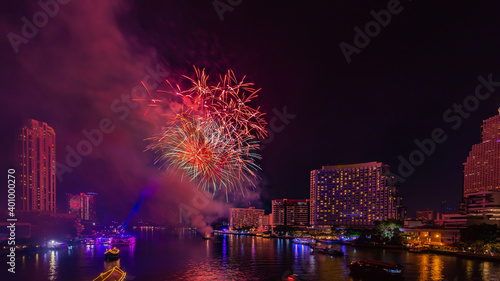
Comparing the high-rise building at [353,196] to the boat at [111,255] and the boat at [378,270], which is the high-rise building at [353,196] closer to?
the boat at [378,270]

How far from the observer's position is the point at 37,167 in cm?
10744

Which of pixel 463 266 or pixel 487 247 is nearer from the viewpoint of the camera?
pixel 463 266

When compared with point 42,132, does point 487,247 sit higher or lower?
lower

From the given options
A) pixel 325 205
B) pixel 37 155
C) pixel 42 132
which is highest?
pixel 42 132

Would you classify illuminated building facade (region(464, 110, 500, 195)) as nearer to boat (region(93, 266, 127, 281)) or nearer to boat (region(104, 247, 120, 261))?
boat (region(104, 247, 120, 261))

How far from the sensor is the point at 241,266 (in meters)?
41.1

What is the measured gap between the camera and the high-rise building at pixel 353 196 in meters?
121

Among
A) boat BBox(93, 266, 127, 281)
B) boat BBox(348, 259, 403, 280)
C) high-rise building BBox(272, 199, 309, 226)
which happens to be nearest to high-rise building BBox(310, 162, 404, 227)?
high-rise building BBox(272, 199, 309, 226)

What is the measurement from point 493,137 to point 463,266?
8234 centimetres

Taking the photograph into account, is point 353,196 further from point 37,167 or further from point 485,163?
point 37,167

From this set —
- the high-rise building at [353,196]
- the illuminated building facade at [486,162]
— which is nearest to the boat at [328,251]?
the high-rise building at [353,196]

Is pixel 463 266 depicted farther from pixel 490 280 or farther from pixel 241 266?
pixel 241 266

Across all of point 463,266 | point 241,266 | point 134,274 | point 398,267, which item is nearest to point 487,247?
point 463,266

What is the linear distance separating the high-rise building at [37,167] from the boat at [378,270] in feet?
345
